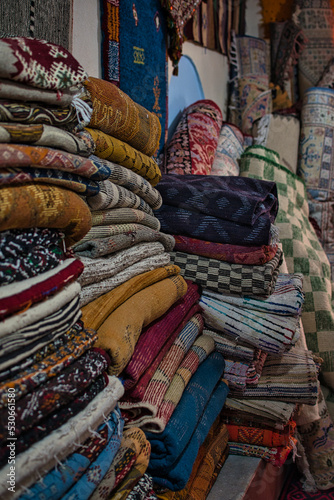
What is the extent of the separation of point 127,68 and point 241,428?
3.85 feet

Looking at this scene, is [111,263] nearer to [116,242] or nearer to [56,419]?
[116,242]

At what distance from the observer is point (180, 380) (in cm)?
94

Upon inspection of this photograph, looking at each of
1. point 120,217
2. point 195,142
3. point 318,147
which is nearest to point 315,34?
point 318,147

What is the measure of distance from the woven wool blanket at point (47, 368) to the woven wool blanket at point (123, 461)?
186mm

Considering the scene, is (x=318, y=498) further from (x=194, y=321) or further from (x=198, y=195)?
(x=198, y=195)

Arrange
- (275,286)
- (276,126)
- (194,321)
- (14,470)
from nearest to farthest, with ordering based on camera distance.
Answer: (14,470)
(194,321)
(275,286)
(276,126)

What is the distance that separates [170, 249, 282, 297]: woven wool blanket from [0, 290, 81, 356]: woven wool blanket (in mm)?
651

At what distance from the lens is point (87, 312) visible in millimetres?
769

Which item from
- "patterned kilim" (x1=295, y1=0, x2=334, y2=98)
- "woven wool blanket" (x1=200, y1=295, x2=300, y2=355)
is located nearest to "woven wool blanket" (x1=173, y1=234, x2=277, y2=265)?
"woven wool blanket" (x1=200, y1=295, x2=300, y2=355)

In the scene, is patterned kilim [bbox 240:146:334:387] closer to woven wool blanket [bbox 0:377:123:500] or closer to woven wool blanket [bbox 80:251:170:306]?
woven wool blanket [bbox 80:251:170:306]

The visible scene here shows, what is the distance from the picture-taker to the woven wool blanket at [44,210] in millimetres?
516

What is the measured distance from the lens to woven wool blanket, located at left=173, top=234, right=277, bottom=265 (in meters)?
1.19

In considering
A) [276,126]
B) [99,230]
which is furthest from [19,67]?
[276,126]

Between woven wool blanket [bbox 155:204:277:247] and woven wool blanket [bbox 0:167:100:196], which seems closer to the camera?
woven wool blanket [bbox 0:167:100:196]
